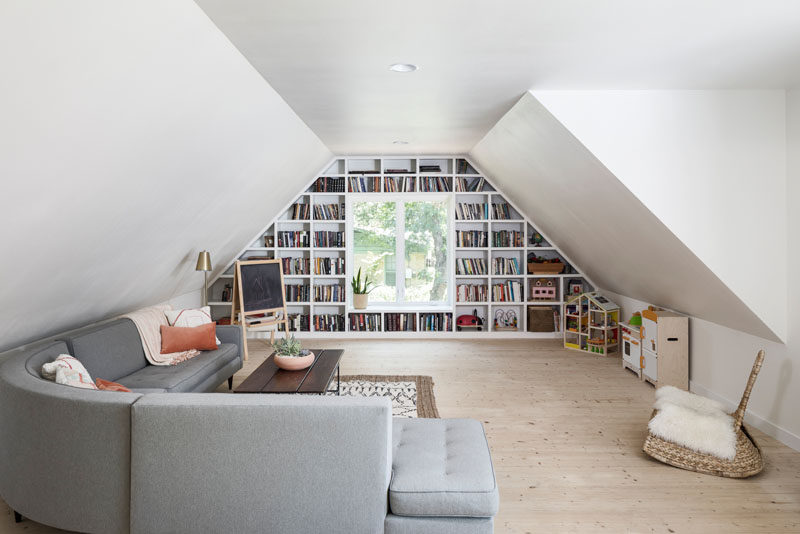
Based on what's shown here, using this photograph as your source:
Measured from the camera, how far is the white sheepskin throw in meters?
2.97

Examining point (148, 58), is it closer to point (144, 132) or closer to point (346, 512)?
point (144, 132)

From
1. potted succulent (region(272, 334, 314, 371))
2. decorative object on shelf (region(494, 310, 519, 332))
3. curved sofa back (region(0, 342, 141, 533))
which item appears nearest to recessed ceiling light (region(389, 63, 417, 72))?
potted succulent (region(272, 334, 314, 371))

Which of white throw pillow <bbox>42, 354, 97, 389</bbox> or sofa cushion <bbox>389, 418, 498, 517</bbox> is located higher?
white throw pillow <bbox>42, 354, 97, 389</bbox>

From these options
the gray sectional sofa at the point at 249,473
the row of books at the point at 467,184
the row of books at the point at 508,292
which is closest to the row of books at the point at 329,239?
the row of books at the point at 467,184

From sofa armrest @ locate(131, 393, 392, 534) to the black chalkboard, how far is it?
3.97m

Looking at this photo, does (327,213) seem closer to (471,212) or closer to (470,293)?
(471,212)

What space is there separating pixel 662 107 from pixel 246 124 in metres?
2.86

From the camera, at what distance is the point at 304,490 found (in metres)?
2.03

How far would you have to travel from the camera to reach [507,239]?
6.86m

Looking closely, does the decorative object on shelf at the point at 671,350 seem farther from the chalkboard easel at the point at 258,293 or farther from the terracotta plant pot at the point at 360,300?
the chalkboard easel at the point at 258,293

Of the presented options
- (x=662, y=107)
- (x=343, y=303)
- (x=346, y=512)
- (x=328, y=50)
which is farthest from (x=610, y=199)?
(x=343, y=303)

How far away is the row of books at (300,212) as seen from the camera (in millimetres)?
6828

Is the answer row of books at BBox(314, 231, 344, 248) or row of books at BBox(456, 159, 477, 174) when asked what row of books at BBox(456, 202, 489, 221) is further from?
row of books at BBox(314, 231, 344, 248)

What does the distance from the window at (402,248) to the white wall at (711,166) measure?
363 cm
